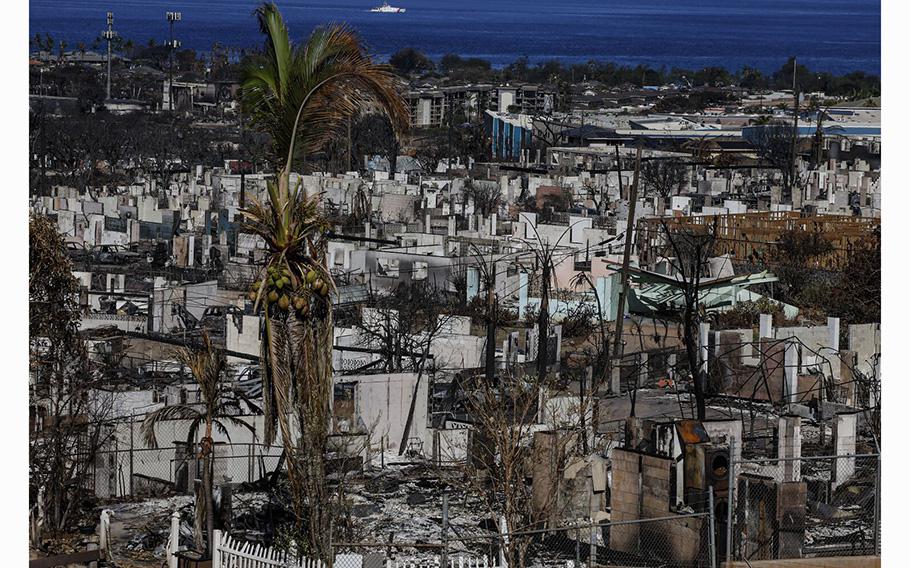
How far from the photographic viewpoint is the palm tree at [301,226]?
8.64 metres

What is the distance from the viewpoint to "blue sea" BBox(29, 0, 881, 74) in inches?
4392

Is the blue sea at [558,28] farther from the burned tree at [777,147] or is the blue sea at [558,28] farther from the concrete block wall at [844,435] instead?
the concrete block wall at [844,435]

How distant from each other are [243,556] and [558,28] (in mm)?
150870

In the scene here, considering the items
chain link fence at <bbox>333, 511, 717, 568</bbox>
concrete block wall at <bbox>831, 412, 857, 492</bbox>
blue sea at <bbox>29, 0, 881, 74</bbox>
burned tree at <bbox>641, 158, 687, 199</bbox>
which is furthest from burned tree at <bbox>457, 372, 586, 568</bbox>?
blue sea at <bbox>29, 0, 881, 74</bbox>

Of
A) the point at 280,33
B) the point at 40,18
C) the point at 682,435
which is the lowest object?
Answer: the point at 682,435

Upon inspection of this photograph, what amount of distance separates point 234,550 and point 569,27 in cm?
15156

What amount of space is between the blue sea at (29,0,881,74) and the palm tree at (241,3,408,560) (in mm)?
78599

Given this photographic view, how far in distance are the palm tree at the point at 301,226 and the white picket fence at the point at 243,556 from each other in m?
0.21

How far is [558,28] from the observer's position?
→ 157 meters

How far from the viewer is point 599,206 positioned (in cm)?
3116

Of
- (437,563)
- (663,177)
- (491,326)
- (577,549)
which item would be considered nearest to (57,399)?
(437,563)

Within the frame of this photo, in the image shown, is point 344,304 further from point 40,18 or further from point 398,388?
point 40,18

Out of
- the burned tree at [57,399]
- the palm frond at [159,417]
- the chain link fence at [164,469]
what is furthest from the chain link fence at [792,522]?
the burned tree at [57,399]

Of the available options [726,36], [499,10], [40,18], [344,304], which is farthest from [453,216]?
[499,10]
